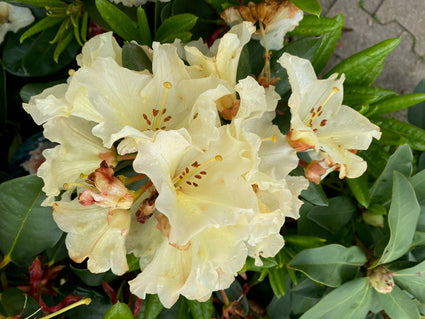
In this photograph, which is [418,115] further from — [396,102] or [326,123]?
[326,123]

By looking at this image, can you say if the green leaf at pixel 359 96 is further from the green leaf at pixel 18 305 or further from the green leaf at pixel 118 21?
the green leaf at pixel 18 305

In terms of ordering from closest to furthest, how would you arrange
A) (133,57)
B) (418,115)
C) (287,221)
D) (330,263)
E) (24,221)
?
(133,57), (24,221), (330,263), (287,221), (418,115)

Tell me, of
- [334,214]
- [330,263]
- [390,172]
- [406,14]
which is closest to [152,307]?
[330,263]

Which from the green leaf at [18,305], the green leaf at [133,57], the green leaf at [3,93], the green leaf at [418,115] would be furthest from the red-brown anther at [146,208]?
the green leaf at [418,115]

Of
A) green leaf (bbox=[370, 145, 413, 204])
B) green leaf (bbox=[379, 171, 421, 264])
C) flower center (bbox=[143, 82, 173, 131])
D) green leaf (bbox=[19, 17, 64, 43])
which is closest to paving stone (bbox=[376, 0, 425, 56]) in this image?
green leaf (bbox=[370, 145, 413, 204])

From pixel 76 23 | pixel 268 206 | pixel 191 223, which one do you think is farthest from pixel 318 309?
pixel 76 23

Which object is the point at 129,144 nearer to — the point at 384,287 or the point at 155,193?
the point at 155,193
